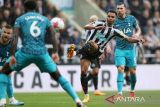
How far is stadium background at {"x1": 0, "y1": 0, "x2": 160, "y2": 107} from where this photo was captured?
25406mm

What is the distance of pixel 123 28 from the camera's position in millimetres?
20266

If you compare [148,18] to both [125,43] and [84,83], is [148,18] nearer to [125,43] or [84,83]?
[125,43]

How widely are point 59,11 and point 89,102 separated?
421 inches

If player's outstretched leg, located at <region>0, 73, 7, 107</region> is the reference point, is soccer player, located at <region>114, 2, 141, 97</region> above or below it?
above

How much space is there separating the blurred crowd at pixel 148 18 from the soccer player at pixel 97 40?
29.2 feet

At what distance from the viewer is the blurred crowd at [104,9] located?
86.9 ft

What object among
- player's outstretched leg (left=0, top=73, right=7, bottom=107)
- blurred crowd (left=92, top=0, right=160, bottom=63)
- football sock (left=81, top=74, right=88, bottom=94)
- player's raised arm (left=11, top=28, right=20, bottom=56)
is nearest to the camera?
player's raised arm (left=11, top=28, right=20, bottom=56)

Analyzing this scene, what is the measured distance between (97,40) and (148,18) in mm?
11312

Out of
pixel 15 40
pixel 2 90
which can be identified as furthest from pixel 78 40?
pixel 15 40

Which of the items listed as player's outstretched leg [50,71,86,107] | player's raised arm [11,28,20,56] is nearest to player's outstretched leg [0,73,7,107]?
player's raised arm [11,28,20,56]

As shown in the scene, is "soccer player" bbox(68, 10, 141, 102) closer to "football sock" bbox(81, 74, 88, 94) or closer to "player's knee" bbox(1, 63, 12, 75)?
"football sock" bbox(81, 74, 88, 94)

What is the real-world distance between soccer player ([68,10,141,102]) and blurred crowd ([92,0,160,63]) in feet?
29.2

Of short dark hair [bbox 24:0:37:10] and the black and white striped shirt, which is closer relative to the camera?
short dark hair [bbox 24:0:37:10]

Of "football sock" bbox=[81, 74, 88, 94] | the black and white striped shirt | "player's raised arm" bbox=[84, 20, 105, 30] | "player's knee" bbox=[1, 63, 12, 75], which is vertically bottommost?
"football sock" bbox=[81, 74, 88, 94]
